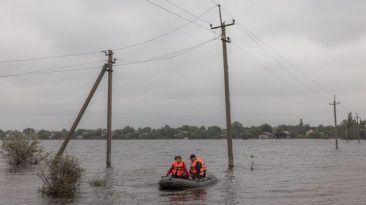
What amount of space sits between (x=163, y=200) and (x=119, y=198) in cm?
226

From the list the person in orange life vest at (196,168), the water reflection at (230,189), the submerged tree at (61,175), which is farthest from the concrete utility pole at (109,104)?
the water reflection at (230,189)

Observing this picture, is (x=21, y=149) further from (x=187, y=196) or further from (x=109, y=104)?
(x=187, y=196)

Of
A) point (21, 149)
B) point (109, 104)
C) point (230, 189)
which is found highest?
point (109, 104)

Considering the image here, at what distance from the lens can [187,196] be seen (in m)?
24.2

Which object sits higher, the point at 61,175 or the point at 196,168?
the point at 61,175

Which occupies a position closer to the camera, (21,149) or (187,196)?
(187,196)

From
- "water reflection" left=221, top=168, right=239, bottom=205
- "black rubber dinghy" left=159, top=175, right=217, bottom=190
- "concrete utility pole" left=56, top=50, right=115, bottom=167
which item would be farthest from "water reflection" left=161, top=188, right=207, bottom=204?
"concrete utility pole" left=56, top=50, right=115, bottom=167

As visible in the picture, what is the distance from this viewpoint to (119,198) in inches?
931

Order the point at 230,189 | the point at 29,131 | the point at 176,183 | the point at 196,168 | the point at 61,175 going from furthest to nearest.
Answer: the point at 29,131, the point at 196,168, the point at 230,189, the point at 176,183, the point at 61,175

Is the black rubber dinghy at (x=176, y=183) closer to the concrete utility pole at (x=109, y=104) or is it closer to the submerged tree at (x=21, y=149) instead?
the concrete utility pole at (x=109, y=104)

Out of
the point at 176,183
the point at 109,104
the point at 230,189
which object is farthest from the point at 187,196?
the point at 109,104

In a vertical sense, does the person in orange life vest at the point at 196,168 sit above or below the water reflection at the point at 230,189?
above

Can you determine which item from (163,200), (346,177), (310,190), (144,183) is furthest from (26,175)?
(346,177)

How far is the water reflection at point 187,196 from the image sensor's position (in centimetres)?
2282
